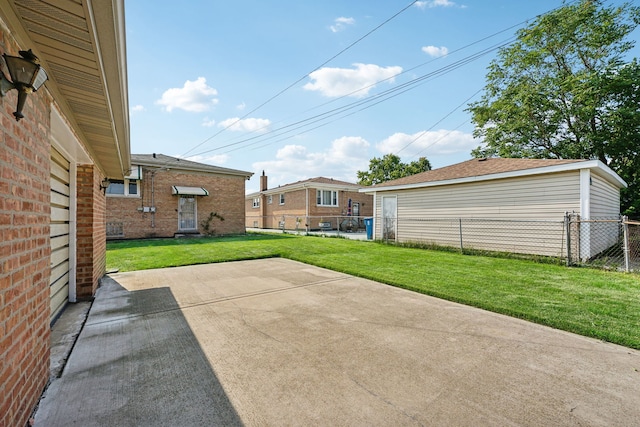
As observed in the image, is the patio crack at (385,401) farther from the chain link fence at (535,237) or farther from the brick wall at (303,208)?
the brick wall at (303,208)

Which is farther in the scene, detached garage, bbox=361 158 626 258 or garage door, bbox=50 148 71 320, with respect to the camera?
detached garage, bbox=361 158 626 258

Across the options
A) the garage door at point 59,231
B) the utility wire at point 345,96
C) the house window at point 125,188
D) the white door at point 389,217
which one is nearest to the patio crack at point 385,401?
the garage door at point 59,231

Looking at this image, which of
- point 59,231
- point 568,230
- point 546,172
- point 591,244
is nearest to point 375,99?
point 546,172

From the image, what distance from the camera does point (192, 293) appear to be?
4.81 m

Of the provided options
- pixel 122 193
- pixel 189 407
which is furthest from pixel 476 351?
pixel 122 193

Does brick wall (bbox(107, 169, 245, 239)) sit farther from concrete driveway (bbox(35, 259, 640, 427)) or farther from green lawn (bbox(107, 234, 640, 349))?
concrete driveway (bbox(35, 259, 640, 427))

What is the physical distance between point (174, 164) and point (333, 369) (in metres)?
15.1

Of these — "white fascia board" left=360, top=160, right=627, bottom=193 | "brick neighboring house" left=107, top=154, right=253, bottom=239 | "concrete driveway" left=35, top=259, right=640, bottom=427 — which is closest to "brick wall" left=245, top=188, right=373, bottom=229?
"brick neighboring house" left=107, top=154, right=253, bottom=239

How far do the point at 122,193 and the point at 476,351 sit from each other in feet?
51.6

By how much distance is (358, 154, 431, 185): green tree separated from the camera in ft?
107

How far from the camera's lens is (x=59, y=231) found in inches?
153

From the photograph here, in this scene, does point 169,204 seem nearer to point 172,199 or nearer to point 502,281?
point 172,199

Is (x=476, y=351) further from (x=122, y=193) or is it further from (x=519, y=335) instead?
(x=122, y=193)

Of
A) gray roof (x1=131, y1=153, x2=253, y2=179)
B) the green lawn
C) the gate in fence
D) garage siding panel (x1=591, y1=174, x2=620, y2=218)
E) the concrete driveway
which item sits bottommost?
the concrete driveway
